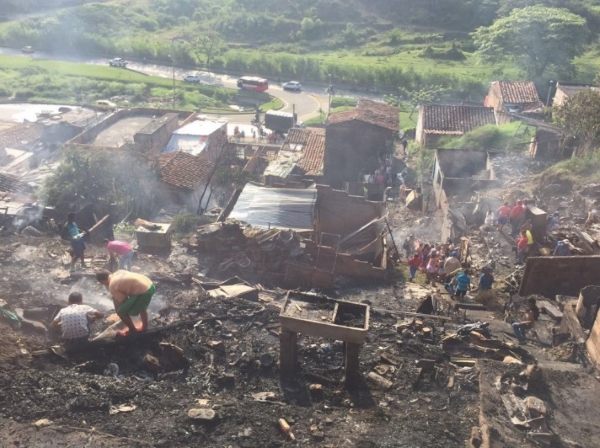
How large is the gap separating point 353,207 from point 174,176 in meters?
7.69

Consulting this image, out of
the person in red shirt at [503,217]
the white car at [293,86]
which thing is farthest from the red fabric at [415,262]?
the white car at [293,86]

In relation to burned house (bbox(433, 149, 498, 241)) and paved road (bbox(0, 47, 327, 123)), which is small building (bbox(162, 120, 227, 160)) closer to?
burned house (bbox(433, 149, 498, 241))

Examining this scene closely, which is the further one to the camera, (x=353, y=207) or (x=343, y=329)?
(x=353, y=207)

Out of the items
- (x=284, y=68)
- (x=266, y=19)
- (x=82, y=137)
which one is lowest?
(x=82, y=137)

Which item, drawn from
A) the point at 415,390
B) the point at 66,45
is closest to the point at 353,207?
the point at 415,390

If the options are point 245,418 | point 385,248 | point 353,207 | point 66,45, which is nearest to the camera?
point 245,418

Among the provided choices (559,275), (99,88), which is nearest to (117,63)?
(99,88)

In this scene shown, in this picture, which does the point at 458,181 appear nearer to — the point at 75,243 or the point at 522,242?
the point at 522,242

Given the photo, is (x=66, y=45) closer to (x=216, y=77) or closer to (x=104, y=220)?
(x=216, y=77)

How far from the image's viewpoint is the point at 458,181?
20.1 m

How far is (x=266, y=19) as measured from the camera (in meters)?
66.1

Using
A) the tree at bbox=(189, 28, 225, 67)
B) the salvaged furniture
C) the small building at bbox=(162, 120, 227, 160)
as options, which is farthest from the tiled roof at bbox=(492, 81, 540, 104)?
the tree at bbox=(189, 28, 225, 67)

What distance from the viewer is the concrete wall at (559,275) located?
1202cm

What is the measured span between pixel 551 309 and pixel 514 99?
25.4 meters
